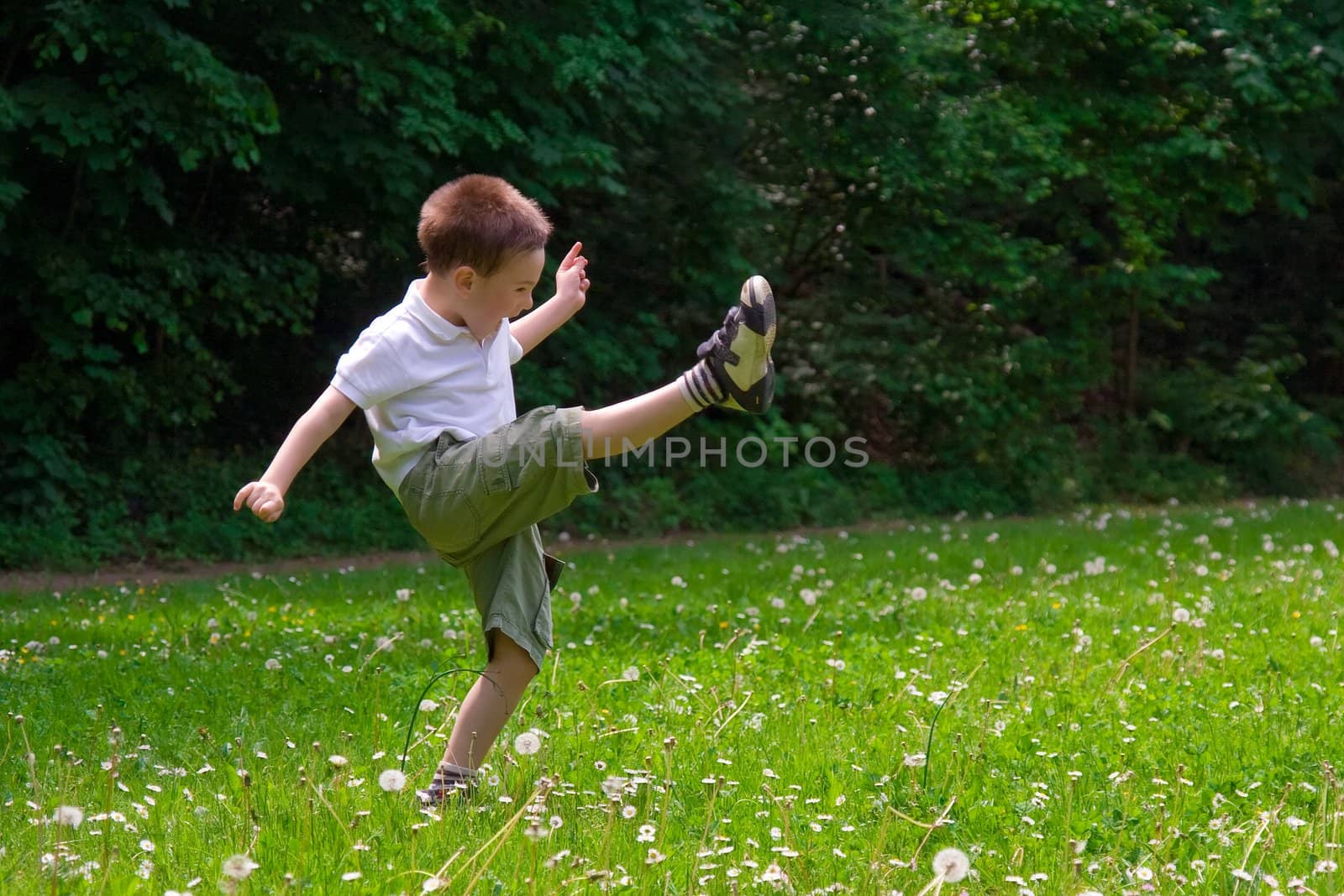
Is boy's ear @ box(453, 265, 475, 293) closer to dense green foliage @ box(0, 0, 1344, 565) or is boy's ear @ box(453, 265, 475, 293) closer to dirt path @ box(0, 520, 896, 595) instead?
dirt path @ box(0, 520, 896, 595)

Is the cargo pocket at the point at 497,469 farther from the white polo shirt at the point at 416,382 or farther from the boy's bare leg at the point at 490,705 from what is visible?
the boy's bare leg at the point at 490,705

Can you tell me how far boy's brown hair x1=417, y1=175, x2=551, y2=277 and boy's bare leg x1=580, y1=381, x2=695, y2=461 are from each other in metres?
0.54

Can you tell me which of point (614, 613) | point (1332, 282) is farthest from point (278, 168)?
point (1332, 282)

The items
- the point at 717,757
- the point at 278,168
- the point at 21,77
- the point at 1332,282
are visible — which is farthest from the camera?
the point at 1332,282

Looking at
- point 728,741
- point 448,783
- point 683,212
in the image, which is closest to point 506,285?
point 448,783

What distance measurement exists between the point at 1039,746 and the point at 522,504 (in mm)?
1772

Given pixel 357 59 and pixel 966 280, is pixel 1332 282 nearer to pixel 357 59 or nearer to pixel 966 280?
→ pixel 966 280

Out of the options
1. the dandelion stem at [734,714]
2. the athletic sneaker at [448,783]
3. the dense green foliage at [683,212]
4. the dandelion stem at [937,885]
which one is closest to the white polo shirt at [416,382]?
the athletic sneaker at [448,783]

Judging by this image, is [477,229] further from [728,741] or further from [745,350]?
[728,741]

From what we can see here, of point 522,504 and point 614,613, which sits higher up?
point 522,504

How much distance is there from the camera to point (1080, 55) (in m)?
15.3

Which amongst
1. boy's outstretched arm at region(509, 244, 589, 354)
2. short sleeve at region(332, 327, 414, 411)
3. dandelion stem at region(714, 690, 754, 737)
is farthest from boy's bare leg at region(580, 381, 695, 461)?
dandelion stem at region(714, 690, 754, 737)

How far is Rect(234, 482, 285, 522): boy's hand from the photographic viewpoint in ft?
9.71

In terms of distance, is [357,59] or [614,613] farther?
[357,59]
